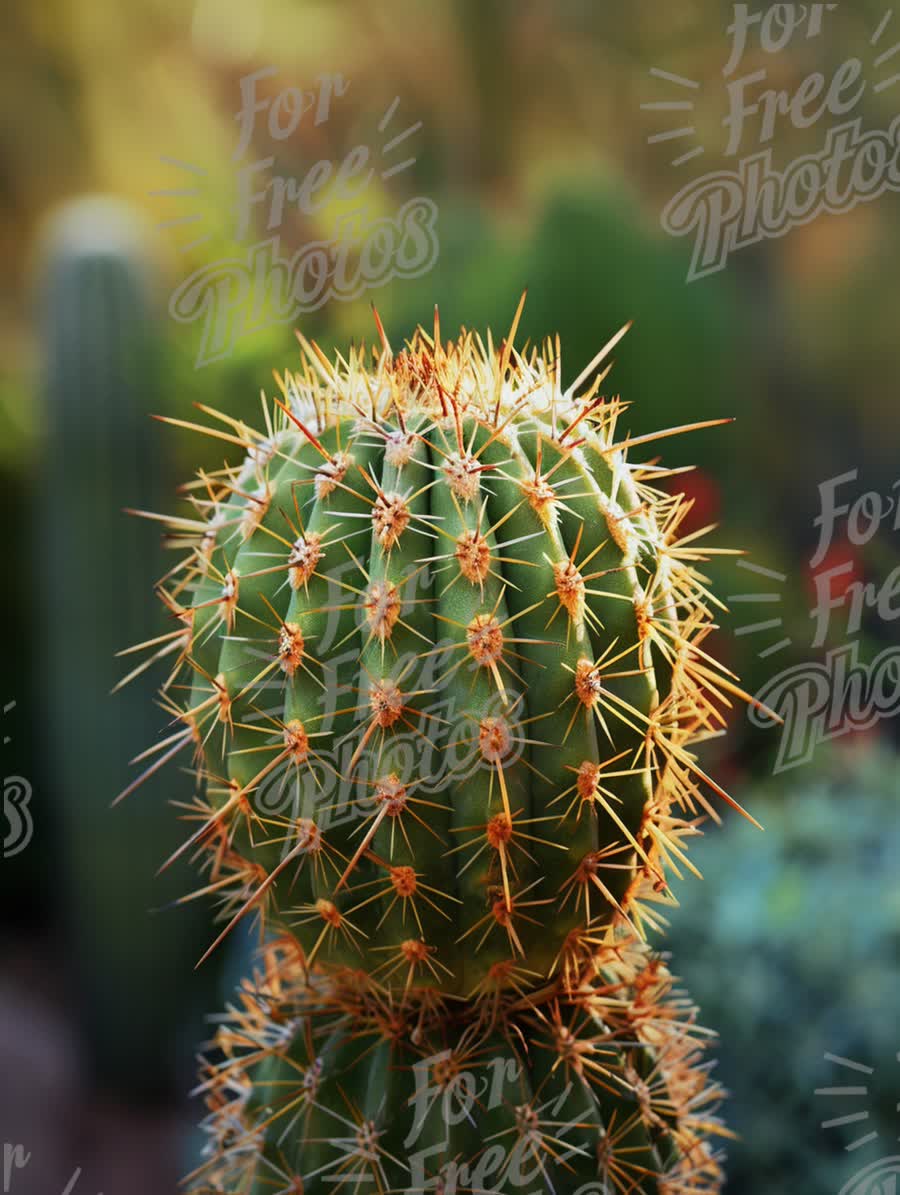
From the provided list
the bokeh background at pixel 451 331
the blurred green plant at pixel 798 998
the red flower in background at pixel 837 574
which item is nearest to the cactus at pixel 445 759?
the blurred green plant at pixel 798 998

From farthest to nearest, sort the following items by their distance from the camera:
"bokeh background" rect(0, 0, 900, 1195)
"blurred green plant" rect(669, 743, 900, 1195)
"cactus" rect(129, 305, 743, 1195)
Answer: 1. "bokeh background" rect(0, 0, 900, 1195)
2. "blurred green plant" rect(669, 743, 900, 1195)
3. "cactus" rect(129, 305, 743, 1195)

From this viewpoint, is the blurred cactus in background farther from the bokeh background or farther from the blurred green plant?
the blurred green plant

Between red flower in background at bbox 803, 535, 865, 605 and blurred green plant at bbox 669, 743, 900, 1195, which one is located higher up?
red flower in background at bbox 803, 535, 865, 605

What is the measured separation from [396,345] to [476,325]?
17.0 inches

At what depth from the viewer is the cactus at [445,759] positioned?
134cm

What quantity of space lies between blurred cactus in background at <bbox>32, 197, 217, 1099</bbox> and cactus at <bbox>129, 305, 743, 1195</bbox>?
11.9 ft

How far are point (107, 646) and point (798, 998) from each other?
3219 millimetres

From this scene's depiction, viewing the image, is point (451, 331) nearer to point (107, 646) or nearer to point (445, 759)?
point (107, 646)

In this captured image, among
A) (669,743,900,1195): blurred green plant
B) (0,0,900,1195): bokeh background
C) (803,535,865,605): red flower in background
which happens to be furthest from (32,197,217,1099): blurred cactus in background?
(803,535,865,605): red flower in background

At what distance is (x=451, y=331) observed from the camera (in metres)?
4.98

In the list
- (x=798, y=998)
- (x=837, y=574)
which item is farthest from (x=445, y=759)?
(x=837, y=574)

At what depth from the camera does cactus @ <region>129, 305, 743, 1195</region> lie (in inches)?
52.6

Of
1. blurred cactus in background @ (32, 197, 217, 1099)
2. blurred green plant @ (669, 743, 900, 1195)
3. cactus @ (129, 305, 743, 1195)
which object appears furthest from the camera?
blurred cactus in background @ (32, 197, 217, 1099)

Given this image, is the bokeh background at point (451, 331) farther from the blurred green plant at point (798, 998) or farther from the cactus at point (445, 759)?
the cactus at point (445, 759)
